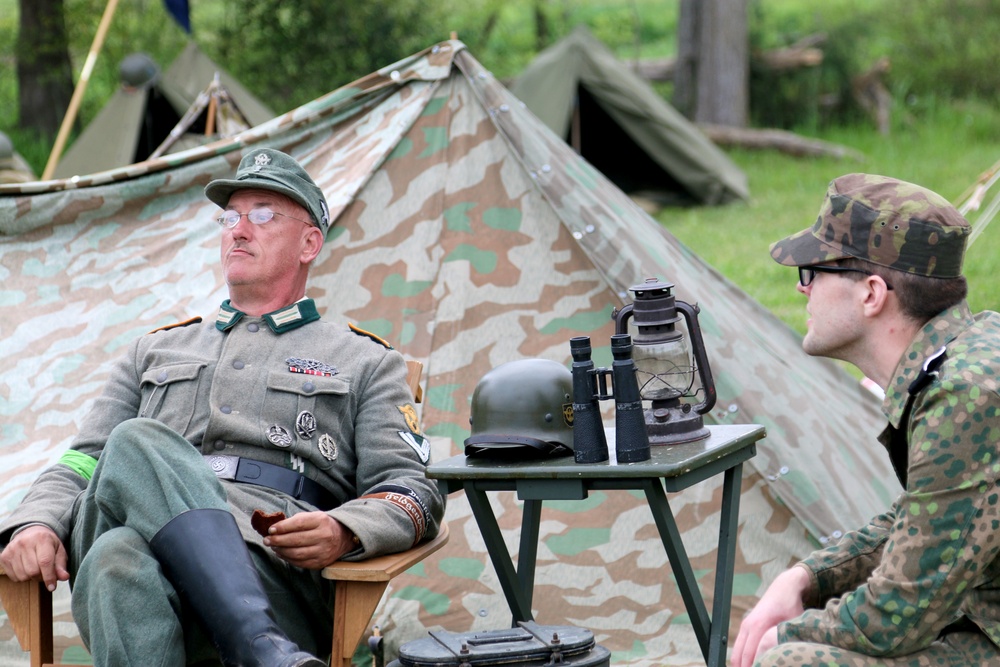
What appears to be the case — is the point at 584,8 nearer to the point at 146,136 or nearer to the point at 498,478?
the point at 146,136

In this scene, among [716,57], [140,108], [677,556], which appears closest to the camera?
[677,556]

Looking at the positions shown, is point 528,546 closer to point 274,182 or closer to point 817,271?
point 817,271

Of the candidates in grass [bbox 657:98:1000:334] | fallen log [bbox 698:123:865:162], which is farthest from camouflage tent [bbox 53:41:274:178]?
fallen log [bbox 698:123:865:162]

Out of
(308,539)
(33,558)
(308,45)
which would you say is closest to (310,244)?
(308,539)

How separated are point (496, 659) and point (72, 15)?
12.4 metres

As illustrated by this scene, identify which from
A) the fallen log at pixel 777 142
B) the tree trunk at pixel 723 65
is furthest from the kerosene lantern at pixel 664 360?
the tree trunk at pixel 723 65

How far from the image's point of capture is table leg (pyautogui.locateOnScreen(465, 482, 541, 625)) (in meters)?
2.93

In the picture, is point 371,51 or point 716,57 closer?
point 716,57

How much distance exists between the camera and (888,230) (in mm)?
2383

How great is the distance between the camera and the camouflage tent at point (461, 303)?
3777 mm

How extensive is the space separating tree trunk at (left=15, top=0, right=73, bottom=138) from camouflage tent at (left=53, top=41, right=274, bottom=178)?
12.4 feet

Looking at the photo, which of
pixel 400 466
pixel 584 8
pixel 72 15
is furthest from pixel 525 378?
pixel 584 8

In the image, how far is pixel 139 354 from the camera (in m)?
3.42

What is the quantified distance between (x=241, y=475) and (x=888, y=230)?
1.65 meters
